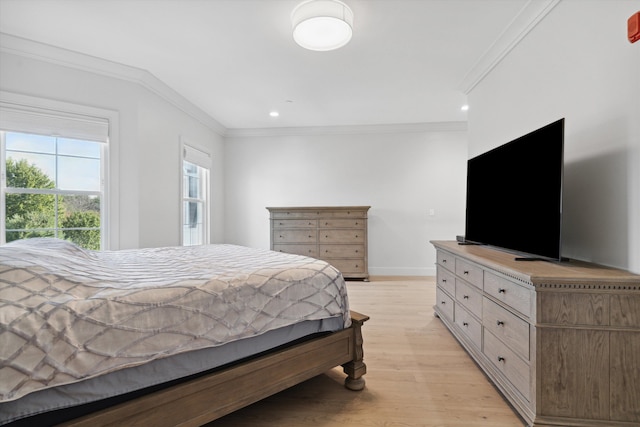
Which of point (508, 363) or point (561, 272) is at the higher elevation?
point (561, 272)

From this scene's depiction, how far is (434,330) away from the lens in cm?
268

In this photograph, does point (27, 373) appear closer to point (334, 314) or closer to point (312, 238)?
point (334, 314)

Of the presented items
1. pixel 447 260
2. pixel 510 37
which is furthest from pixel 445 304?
pixel 510 37

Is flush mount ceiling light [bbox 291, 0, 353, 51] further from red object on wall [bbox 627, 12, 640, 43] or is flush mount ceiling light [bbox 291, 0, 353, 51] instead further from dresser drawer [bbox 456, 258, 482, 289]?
dresser drawer [bbox 456, 258, 482, 289]

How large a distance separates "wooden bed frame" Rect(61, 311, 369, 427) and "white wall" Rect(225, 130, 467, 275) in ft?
11.0

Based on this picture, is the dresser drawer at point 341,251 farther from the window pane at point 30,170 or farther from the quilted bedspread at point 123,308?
the window pane at point 30,170

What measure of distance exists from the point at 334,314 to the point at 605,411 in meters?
1.33

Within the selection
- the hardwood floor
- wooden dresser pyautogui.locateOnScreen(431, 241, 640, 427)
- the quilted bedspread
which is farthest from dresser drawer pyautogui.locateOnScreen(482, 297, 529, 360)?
the quilted bedspread

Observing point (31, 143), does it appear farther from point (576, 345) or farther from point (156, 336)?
point (576, 345)

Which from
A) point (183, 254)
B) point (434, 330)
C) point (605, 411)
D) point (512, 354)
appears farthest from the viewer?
point (434, 330)

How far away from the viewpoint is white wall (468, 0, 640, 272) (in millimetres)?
1482

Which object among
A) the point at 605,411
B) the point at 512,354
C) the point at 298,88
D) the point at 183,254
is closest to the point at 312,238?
the point at 298,88

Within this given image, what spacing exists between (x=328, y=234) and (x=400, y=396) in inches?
121

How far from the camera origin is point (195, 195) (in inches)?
177
